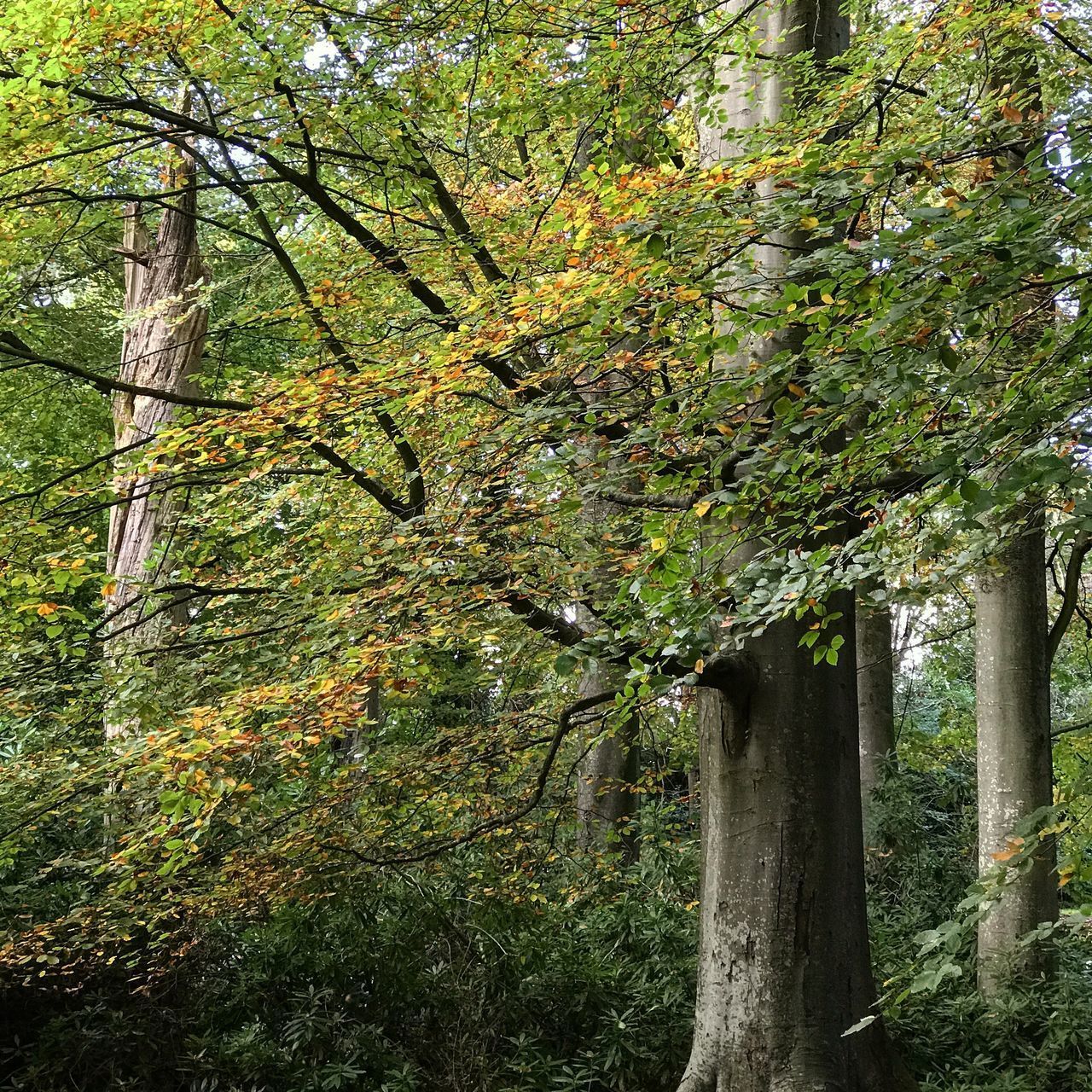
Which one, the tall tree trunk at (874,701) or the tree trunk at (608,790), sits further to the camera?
the tall tree trunk at (874,701)

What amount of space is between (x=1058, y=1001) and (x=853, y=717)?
Result: 2.65 m

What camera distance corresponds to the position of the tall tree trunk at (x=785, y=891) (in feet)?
14.3

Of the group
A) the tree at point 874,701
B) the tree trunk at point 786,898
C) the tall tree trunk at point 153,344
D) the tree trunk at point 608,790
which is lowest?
the tree trunk at point 786,898

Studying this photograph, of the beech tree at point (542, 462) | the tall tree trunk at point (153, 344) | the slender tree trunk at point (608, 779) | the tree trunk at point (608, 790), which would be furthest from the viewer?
the tree trunk at point (608, 790)

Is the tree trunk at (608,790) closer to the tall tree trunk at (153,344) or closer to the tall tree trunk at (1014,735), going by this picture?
the tall tree trunk at (1014,735)

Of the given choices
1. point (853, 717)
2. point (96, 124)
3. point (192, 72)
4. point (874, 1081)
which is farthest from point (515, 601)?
point (96, 124)

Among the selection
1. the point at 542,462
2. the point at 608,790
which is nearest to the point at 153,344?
the point at 608,790

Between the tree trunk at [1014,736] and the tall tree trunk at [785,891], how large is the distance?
2013 millimetres

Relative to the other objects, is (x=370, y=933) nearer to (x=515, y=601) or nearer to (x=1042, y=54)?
(x=515, y=601)

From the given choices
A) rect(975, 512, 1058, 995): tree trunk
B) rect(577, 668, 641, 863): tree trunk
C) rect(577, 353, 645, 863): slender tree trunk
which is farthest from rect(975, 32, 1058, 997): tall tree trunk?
rect(577, 668, 641, 863): tree trunk

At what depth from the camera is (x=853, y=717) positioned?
471 cm

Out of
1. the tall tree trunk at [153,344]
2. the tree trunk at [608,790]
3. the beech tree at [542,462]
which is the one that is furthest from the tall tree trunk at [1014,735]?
the tall tree trunk at [153,344]

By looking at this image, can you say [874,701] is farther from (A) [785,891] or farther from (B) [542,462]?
(B) [542,462]

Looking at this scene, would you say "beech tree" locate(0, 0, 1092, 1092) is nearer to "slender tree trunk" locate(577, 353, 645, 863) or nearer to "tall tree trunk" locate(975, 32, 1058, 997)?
"slender tree trunk" locate(577, 353, 645, 863)
